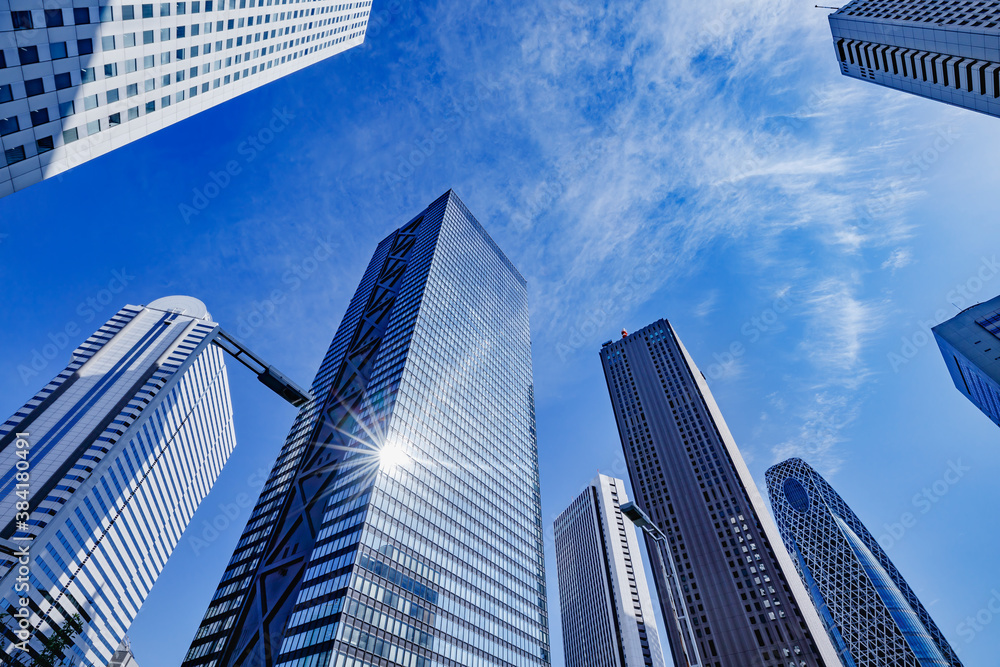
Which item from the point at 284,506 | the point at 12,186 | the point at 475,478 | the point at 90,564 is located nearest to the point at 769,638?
the point at 475,478

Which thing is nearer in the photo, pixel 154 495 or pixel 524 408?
pixel 524 408

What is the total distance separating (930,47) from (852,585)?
164 m

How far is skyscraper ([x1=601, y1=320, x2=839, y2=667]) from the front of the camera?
95312mm

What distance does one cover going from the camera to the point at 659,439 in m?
139

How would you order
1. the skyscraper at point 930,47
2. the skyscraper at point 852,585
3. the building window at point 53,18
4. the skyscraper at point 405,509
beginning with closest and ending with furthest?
the building window at point 53,18
the skyscraper at point 405,509
the skyscraper at point 930,47
the skyscraper at point 852,585

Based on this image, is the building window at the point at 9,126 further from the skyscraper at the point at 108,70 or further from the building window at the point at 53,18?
the building window at the point at 53,18

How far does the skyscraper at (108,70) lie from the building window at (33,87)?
0.24 feet

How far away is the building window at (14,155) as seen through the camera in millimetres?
33500

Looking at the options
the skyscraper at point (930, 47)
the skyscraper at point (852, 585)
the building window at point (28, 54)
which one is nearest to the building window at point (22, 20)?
the building window at point (28, 54)

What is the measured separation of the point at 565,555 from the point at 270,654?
487 ft

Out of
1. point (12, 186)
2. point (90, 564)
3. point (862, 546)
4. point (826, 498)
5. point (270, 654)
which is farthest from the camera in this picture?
point (826, 498)

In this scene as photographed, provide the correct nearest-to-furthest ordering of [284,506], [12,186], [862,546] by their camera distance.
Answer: [12,186]
[284,506]
[862,546]

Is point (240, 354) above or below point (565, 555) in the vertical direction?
below

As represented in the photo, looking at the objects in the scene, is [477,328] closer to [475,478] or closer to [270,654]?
[475,478]
